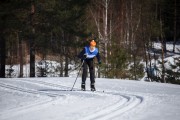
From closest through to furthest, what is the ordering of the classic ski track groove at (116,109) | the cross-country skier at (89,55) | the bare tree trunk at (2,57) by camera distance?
the classic ski track groove at (116,109) < the cross-country skier at (89,55) < the bare tree trunk at (2,57)

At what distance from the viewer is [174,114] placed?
6.35 metres

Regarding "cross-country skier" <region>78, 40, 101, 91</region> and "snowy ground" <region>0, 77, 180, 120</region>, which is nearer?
"snowy ground" <region>0, 77, 180, 120</region>

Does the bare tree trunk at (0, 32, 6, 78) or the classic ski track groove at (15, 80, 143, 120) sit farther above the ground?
the bare tree trunk at (0, 32, 6, 78)

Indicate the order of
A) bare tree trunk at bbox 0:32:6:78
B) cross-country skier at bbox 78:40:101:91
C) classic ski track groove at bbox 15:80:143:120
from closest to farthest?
classic ski track groove at bbox 15:80:143:120
cross-country skier at bbox 78:40:101:91
bare tree trunk at bbox 0:32:6:78

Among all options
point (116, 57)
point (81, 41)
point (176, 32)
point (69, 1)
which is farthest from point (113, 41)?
point (176, 32)

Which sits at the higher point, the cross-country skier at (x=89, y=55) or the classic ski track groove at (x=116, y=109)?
the cross-country skier at (x=89, y=55)

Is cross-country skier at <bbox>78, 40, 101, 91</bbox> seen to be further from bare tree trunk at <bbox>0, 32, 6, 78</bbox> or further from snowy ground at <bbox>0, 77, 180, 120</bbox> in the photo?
bare tree trunk at <bbox>0, 32, 6, 78</bbox>

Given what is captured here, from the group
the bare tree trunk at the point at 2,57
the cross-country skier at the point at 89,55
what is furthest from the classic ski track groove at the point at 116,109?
the bare tree trunk at the point at 2,57

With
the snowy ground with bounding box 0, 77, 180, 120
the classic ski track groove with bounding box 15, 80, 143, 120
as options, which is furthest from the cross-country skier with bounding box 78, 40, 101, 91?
the classic ski track groove with bounding box 15, 80, 143, 120

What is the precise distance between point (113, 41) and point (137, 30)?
13.8 meters

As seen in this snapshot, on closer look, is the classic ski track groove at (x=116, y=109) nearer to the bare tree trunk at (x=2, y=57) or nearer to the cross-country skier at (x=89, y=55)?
the cross-country skier at (x=89, y=55)

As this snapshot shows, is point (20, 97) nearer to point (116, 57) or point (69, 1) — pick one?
point (116, 57)

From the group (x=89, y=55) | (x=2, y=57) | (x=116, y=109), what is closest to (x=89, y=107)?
(x=116, y=109)

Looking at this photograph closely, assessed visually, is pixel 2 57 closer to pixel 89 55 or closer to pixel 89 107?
pixel 89 55
